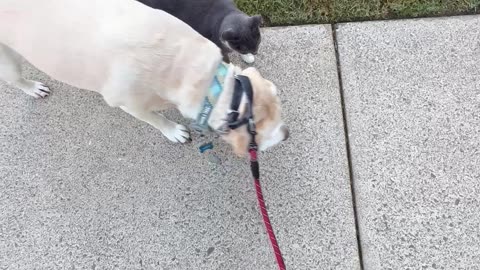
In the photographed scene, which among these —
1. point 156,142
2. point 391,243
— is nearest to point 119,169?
point 156,142

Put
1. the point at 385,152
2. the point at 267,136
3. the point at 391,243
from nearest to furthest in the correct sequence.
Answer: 1. the point at 267,136
2. the point at 391,243
3. the point at 385,152

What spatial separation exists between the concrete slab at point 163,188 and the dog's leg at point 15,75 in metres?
0.08

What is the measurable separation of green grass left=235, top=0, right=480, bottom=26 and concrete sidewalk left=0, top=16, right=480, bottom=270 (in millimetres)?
95

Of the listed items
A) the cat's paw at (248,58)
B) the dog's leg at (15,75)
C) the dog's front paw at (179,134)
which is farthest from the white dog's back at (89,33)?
the cat's paw at (248,58)

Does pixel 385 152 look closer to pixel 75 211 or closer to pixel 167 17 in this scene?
pixel 167 17

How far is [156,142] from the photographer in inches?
127

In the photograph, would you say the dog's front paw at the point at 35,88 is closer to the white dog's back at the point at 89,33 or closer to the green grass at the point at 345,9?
the white dog's back at the point at 89,33

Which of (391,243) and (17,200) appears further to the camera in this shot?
(17,200)

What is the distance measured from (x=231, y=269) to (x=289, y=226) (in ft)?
1.38

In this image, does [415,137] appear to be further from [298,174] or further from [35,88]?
[35,88]

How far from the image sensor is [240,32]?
9.49 ft

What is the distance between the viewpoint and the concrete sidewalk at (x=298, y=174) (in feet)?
9.53

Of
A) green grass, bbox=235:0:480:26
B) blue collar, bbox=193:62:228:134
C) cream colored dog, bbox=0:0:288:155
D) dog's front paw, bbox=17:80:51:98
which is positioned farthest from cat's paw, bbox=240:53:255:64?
dog's front paw, bbox=17:80:51:98

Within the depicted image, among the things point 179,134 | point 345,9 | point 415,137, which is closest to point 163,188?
point 179,134
